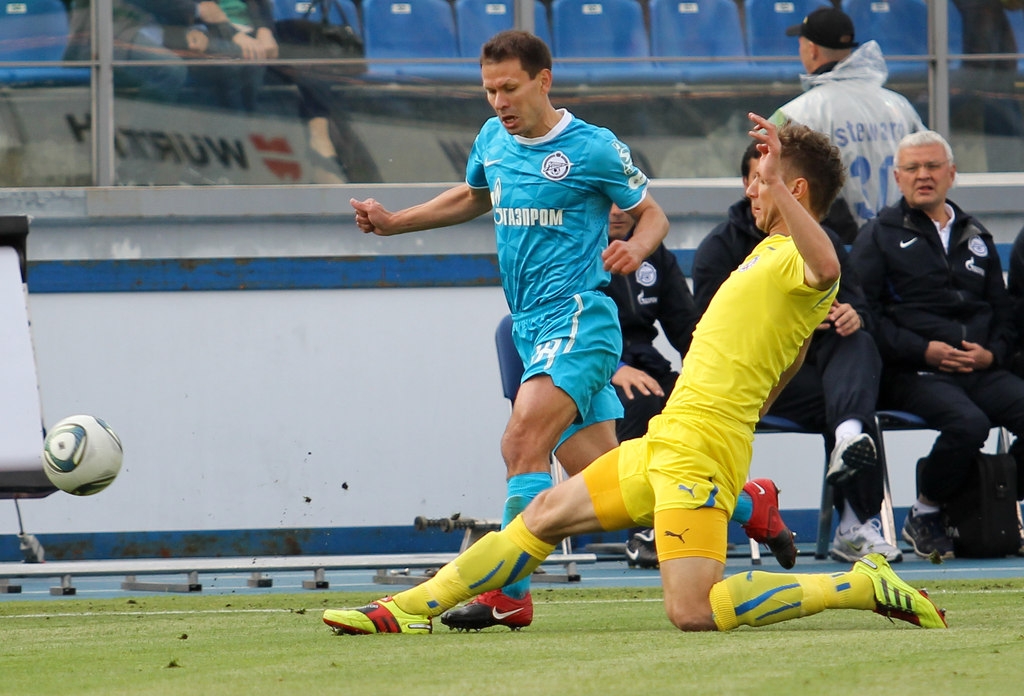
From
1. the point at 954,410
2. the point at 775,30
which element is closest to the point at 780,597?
the point at 954,410

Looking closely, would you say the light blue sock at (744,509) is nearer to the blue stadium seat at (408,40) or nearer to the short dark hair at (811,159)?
the short dark hair at (811,159)

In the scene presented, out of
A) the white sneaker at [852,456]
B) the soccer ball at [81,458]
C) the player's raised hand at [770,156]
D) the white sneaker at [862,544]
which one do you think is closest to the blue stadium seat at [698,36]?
the white sneaker at [862,544]

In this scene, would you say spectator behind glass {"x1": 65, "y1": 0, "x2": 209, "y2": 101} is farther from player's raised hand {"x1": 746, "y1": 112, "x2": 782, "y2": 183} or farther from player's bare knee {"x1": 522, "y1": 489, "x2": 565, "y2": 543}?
player's raised hand {"x1": 746, "y1": 112, "x2": 782, "y2": 183}

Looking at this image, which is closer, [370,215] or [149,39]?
[370,215]

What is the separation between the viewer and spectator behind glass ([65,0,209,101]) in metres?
8.78

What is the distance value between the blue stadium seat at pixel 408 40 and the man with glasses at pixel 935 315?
9.10ft

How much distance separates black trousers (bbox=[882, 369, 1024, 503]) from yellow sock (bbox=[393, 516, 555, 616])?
11.0 feet

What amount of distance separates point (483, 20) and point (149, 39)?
181 centimetres

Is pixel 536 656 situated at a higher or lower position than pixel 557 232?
lower

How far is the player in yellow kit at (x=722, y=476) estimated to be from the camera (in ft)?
12.9

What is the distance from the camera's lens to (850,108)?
25.1ft

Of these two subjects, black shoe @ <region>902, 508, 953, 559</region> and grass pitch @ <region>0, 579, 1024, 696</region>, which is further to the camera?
black shoe @ <region>902, 508, 953, 559</region>

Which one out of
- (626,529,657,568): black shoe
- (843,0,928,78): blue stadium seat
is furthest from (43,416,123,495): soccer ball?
(843,0,928,78): blue stadium seat

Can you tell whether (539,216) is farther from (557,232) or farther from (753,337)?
(753,337)
